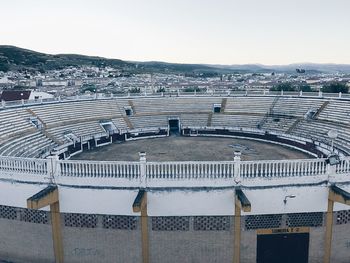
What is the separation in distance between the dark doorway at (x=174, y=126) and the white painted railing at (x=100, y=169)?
26000 millimetres

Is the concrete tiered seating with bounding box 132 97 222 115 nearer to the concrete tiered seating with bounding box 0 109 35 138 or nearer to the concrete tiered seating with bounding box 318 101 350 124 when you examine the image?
the concrete tiered seating with bounding box 318 101 350 124

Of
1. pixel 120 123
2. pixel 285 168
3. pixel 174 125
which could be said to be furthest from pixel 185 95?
pixel 285 168

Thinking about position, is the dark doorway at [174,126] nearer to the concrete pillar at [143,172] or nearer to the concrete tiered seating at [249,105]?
the concrete tiered seating at [249,105]

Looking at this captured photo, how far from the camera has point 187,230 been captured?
38.5 feet

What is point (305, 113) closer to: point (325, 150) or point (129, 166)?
point (325, 150)

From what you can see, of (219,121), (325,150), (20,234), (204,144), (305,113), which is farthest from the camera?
(219,121)

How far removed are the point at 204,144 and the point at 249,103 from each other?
10.9 m

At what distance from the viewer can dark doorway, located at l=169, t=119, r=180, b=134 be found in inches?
1491

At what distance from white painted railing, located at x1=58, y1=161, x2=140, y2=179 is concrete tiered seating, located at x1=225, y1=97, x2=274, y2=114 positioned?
93.3ft

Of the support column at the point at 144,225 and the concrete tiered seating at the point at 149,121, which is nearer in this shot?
the support column at the point at 144,225

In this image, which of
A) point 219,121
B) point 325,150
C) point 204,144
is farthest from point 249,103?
point 325,150

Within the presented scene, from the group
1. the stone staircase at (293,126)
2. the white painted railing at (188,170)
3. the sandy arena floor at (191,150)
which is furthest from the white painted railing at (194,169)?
the stone staircase at (293,126)

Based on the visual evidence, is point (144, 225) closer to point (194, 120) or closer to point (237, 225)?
point (237, 225)

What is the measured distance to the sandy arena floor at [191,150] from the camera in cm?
2634
